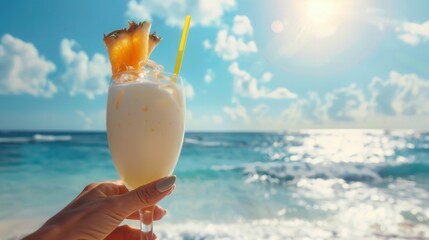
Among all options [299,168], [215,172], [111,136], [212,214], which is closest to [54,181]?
[215,172]

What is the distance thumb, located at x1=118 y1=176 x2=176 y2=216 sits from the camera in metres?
1.43

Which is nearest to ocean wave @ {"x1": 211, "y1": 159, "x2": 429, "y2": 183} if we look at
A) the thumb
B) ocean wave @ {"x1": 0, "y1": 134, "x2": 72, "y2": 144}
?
the thumb

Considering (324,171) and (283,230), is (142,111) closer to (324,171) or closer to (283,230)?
(283,230)

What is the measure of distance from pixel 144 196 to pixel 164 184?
0.07m

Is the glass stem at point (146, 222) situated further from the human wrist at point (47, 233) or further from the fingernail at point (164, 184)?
the human wrist at point (47, 233)

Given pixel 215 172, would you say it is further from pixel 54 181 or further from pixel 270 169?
pixel 54 181

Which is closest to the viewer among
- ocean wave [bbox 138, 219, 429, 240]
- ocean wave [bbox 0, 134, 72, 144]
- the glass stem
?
the glass stem

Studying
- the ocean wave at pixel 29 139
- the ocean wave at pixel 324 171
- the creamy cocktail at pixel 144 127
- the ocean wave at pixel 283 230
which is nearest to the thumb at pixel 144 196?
the creamy cocktail at pixel 144 127

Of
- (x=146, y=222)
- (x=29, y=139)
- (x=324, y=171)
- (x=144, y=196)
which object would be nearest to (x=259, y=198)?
(x=324, y=171)

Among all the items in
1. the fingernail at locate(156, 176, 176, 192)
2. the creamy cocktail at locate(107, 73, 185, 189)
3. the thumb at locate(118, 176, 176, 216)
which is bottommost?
the thumb at locate(118, 176, 176, 216)

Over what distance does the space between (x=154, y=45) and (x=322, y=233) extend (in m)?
5.27

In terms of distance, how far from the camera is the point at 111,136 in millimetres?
1608

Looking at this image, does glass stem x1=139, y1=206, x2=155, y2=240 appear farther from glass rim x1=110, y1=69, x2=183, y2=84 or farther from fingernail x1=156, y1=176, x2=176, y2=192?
glass rim x1=110, y1=69, x2=183, y2=84

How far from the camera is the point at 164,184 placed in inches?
57.6
